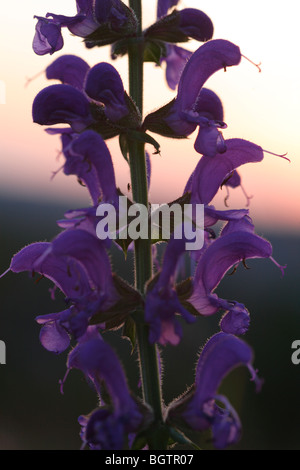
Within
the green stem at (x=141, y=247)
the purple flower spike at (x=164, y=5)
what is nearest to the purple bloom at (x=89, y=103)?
the green stem at (x=141, y=247)

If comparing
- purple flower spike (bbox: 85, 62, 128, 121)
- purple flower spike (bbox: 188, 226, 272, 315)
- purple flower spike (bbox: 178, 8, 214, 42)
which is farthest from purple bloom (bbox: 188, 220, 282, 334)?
purple flower spike (bbox: 178, 8, 214, 42)

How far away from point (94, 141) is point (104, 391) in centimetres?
125

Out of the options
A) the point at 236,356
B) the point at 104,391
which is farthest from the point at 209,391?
the point at 104,391

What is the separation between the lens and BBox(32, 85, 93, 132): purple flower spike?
121 inches

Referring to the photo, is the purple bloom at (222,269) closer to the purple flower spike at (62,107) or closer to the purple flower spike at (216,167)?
the purple flower spike at (216,167)

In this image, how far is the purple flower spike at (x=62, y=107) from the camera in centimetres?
307

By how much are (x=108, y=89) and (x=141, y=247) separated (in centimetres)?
82

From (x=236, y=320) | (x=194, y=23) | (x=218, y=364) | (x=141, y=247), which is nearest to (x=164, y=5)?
(x=194, y=23)

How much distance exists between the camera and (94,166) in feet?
10.1

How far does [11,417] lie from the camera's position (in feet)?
52.3

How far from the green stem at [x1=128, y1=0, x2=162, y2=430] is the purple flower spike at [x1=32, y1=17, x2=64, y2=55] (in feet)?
1.40

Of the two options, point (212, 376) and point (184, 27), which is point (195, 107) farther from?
point (212, 376)

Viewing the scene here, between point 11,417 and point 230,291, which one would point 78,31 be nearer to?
point 11,417

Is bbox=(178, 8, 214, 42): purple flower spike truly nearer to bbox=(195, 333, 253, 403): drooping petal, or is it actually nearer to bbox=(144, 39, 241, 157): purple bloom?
bbox=(144, 39, 241, 157): purple bloom
